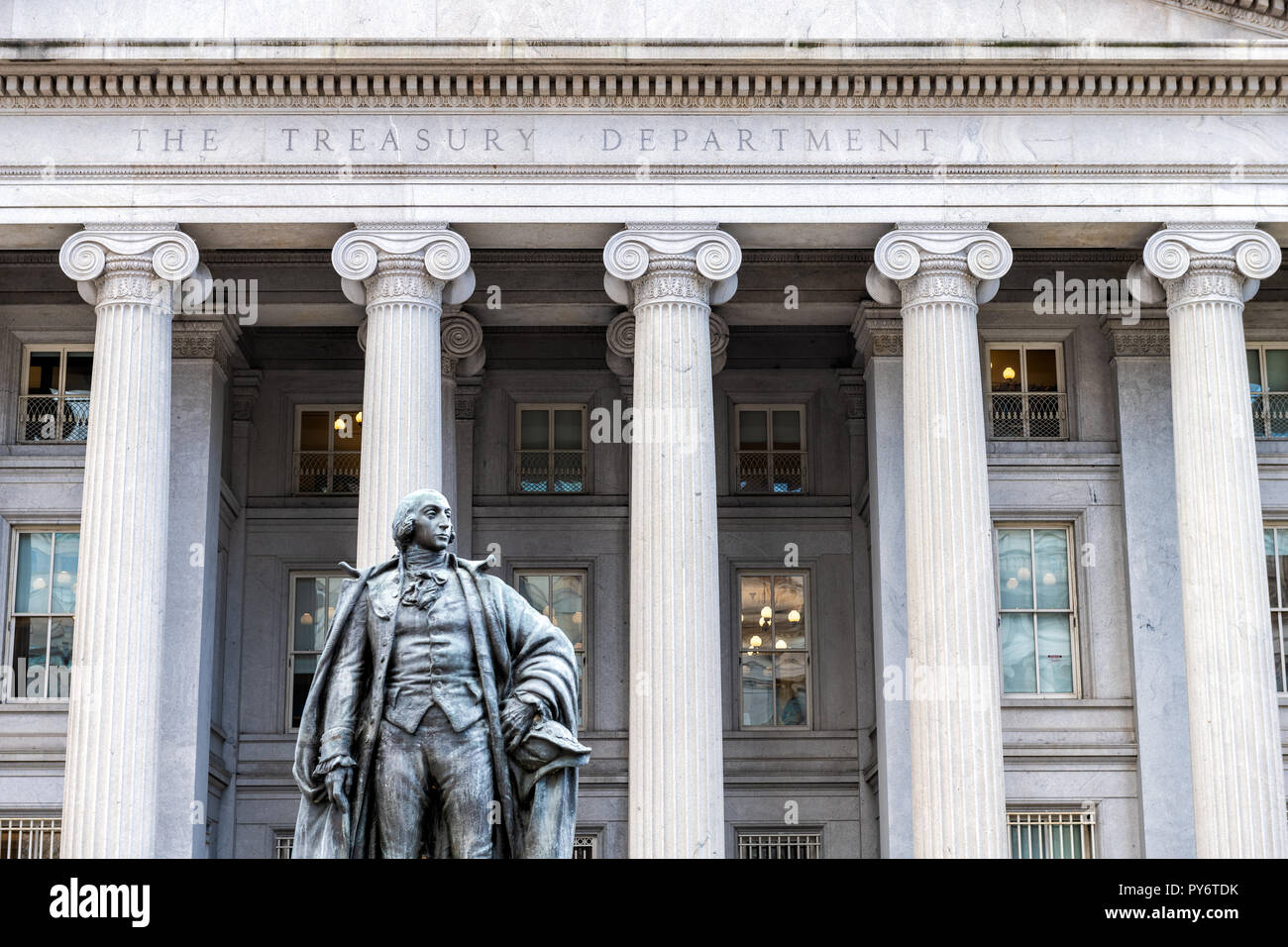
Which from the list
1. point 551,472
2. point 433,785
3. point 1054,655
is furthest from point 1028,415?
point 433,785

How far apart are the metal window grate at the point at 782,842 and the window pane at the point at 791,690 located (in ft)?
5.77

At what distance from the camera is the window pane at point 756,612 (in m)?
32.9

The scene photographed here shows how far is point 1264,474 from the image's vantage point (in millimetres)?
30562

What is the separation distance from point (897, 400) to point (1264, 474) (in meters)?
5.75

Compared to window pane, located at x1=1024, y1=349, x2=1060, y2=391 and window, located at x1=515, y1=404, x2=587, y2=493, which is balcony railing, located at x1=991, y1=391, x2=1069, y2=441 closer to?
window pane, located at x1=1024, y1=349, x2=1060, y2=391

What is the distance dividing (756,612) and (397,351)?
9365 mm

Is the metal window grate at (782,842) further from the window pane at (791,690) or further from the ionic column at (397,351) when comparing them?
the ionic column at (397,351)

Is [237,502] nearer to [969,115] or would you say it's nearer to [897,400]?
[897,400]

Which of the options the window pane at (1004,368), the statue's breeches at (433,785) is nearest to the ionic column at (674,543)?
the window pane at (1004,368)

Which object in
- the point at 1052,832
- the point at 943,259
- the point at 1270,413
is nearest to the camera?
the point at 943,259

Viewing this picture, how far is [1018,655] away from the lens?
30062 millimetres

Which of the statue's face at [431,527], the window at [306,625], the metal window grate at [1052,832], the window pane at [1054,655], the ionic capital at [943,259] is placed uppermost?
the ionic capital at [943,259]

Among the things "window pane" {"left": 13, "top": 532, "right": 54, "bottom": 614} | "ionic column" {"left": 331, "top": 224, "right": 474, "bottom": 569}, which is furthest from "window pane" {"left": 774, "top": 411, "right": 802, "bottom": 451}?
"window pane" {"left": 13, "top": 532, "right": 54, "bottom": 614}

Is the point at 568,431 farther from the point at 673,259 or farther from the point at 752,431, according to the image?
the point at 673,259
